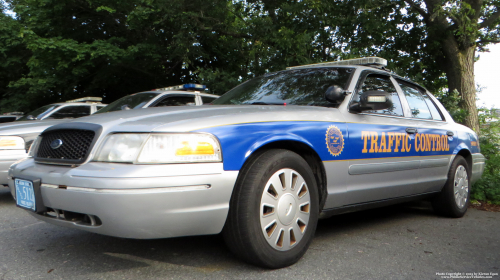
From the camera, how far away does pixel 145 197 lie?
227cm

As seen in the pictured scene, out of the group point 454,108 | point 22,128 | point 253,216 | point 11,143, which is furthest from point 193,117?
point 454,108

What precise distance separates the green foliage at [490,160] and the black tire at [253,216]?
4215 mm

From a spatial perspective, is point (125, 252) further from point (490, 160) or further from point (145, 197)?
point (490, 160)

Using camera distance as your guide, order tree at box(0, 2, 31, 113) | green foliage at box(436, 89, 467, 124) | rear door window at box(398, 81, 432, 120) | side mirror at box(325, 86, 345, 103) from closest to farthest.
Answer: side mirror at box(325, 86, 345, 103)
rear door window at box(398, 81, 432, 120)
green foliage at box(436, 89, 467, 124)
tree at box(0, 2, 31, 113)

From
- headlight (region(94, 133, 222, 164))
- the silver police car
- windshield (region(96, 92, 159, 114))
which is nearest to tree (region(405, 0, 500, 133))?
windshield (region(96, 92, 159, 114))

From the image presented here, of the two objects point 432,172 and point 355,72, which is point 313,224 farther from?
point 432,172

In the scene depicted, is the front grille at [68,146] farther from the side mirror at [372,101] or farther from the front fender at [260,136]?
the side mirror at [372,101]

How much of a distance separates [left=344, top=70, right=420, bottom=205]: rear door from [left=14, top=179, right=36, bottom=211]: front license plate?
7.26 ft

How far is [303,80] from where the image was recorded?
3.84 m

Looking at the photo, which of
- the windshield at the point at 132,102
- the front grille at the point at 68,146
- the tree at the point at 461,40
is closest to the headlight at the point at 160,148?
the front grille at the point at 68,146

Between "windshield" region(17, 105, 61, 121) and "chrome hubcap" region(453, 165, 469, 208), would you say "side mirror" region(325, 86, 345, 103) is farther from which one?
"windshield" region(17, 105, 61, 121)

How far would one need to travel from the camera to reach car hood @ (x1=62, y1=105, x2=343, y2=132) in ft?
8.16

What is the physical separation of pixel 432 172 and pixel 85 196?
133 inches

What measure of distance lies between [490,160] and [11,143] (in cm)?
696
